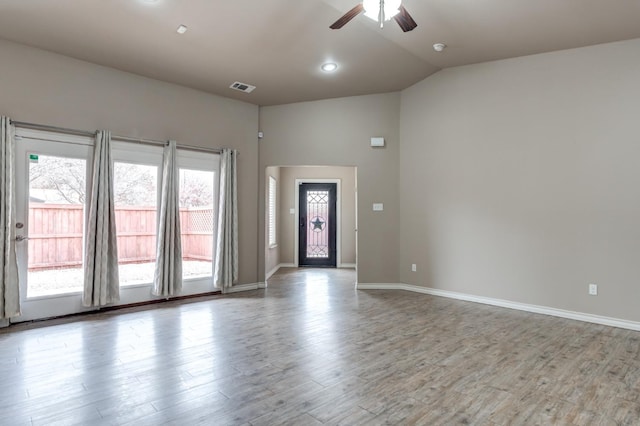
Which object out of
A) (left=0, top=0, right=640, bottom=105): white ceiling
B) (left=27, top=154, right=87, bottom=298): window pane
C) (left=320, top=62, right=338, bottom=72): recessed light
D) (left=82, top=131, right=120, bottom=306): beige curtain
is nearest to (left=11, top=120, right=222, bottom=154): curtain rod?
(left=82, top=131, right=120, bottom=306): beige curtain

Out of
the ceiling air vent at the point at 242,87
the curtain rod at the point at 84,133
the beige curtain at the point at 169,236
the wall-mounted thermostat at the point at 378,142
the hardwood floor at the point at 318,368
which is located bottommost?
the hardwood floor at the point at 318,368

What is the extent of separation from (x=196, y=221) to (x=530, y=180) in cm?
469

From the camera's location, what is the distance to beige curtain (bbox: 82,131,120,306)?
177 inches

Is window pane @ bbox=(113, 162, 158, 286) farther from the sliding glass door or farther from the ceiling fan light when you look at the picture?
the ceiling fan light

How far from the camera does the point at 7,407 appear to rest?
2.34 metres

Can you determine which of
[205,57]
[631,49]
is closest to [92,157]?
[205,57]

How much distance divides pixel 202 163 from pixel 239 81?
1.34m

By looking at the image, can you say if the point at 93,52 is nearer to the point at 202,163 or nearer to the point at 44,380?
the point at 202,163

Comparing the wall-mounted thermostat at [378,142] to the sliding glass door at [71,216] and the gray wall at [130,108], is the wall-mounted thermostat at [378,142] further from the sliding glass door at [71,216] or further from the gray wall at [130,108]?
the sliding glass door at [71,216]

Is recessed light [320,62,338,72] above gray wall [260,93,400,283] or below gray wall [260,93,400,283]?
above

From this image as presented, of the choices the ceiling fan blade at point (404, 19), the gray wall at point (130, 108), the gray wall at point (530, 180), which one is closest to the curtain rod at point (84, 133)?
the gray wall at point (130, 108)

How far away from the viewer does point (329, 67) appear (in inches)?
193

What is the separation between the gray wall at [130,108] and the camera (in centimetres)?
412

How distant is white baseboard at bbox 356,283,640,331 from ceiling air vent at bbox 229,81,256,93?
3531 millimetres
